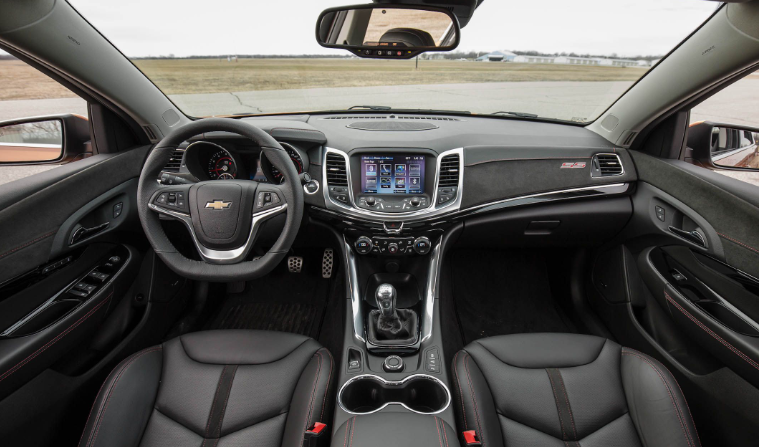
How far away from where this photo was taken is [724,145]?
90.2 inches

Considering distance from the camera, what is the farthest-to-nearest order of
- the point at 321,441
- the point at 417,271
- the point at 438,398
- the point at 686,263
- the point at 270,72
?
the point at 270,72
the point at 417,271
the point at 686,263
the point at 438,398
the point at 321,441

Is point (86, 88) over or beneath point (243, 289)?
over

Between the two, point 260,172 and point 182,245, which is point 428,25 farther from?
point 182,245

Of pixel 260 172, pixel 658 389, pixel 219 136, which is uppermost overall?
pixel 219 136

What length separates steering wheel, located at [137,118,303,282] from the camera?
1792 mm

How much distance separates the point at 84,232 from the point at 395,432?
1648 millimetres

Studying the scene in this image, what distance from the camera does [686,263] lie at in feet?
6.98

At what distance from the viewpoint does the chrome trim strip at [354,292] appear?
88.4 inches

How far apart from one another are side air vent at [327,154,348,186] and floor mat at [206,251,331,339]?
0.92m

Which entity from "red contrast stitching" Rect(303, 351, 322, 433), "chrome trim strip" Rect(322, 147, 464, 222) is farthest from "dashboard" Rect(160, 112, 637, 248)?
"red contrast stitching" Rect(303, 351, 322, 433)

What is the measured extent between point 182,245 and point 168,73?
1.09m

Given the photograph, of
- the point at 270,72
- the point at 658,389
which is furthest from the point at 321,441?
the point at 270,72

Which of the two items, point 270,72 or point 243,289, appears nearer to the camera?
point 243,289

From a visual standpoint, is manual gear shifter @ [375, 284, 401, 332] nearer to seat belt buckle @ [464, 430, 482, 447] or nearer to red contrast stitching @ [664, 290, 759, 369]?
seat belt buckle @ [464, 430, 482, 447]
